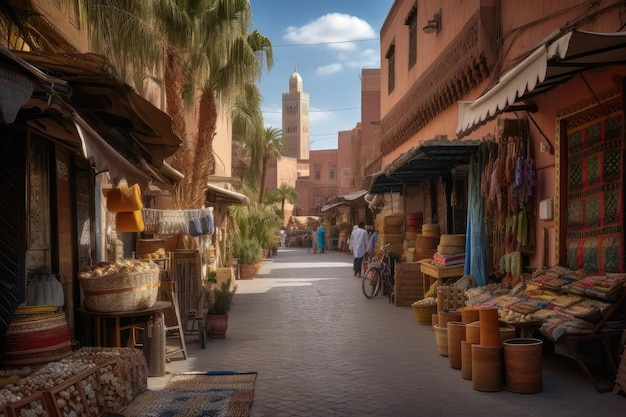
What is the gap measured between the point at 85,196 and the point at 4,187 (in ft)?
5.96

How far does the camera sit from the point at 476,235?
9.45 m

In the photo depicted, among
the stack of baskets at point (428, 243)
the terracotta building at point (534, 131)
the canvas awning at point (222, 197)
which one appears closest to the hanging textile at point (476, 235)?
the terracotta building at point (534, 131)

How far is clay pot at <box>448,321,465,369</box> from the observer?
6594mm

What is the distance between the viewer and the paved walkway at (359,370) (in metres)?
5.25

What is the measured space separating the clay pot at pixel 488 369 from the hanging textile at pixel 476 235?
141 inches

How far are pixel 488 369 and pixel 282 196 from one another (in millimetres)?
56142

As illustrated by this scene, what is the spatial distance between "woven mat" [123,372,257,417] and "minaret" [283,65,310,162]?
312ft

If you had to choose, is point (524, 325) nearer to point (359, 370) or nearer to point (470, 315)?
point (470, 315)

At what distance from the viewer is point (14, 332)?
4738 millimetres

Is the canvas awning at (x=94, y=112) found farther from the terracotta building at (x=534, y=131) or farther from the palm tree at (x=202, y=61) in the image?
the palm tree at (x=202, y=61)

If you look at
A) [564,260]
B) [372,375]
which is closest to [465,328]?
[372,375]

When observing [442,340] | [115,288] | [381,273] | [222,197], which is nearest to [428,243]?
[381,273]

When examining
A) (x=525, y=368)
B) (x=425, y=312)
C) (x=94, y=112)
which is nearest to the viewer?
(x=525, y=368)

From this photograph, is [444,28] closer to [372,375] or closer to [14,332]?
[372,375]
